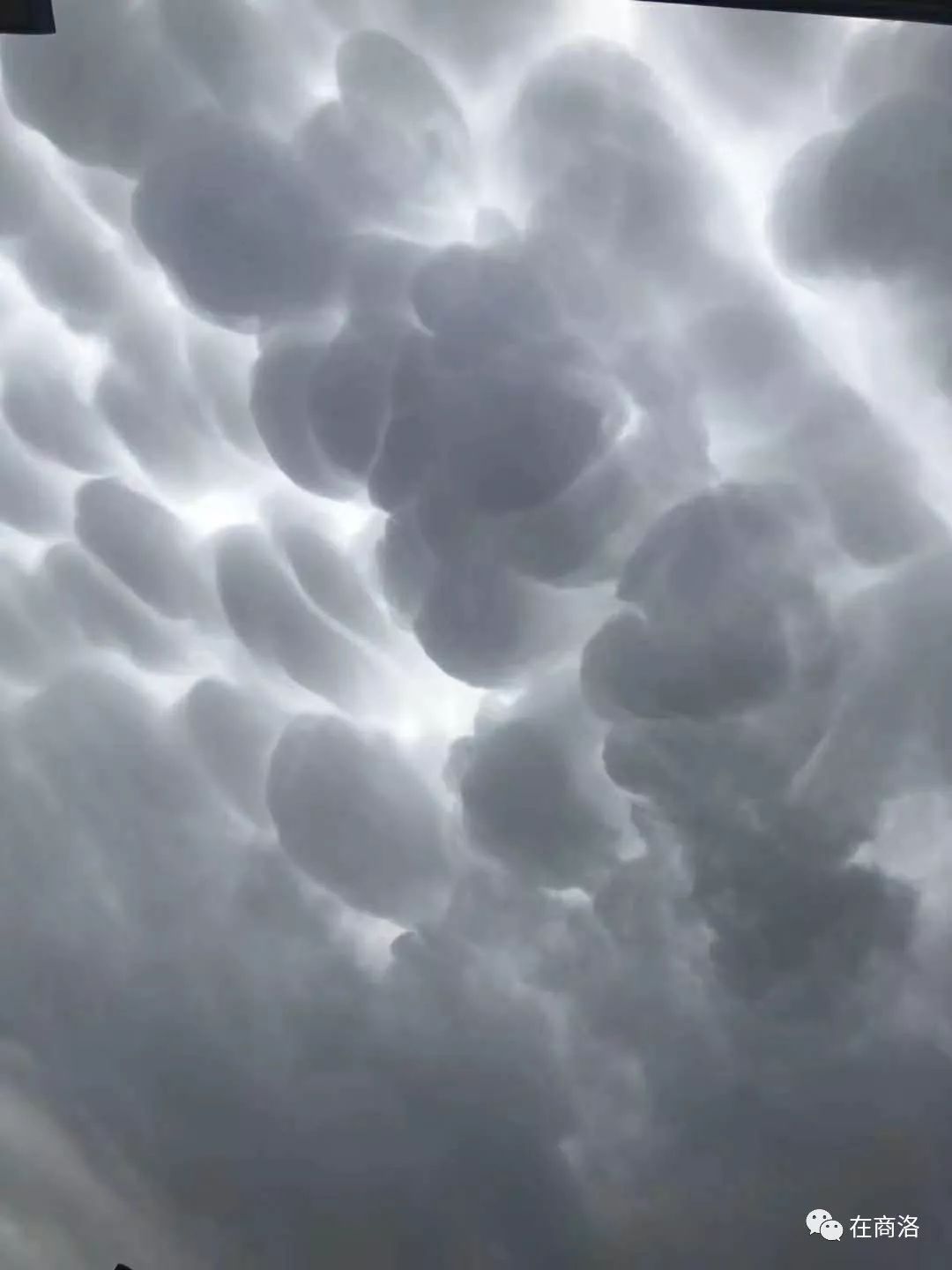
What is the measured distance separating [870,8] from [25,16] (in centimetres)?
1722

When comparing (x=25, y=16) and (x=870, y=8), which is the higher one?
(x=870, y=8)

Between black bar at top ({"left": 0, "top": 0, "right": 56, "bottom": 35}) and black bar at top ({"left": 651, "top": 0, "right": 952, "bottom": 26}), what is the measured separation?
12.7 metres

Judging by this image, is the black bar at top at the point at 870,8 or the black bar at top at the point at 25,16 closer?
the black bar at top at the point at 25,16

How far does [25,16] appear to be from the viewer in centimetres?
1914

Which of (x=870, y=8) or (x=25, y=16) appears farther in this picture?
(x=870, y=8)

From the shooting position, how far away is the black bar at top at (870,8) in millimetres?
20203

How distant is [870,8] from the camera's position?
66.9ft

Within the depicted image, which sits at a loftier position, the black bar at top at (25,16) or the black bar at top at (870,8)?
the black bar at top at (870,8)

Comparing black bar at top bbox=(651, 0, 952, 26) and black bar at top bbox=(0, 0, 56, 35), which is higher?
black bar at top bbox=(651, 0, 952, 26)

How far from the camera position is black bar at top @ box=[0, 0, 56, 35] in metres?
19.0

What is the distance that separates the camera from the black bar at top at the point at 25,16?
1905 centimetres

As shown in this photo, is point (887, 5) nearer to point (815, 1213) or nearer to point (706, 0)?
point (706, 0)

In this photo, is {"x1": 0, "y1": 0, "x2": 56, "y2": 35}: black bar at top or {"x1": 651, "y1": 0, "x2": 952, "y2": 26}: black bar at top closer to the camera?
{"x1": 0, "y1": 0, "x2": 56, "y2": 35}: black bar at top

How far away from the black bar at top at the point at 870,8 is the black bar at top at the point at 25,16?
1268cm
